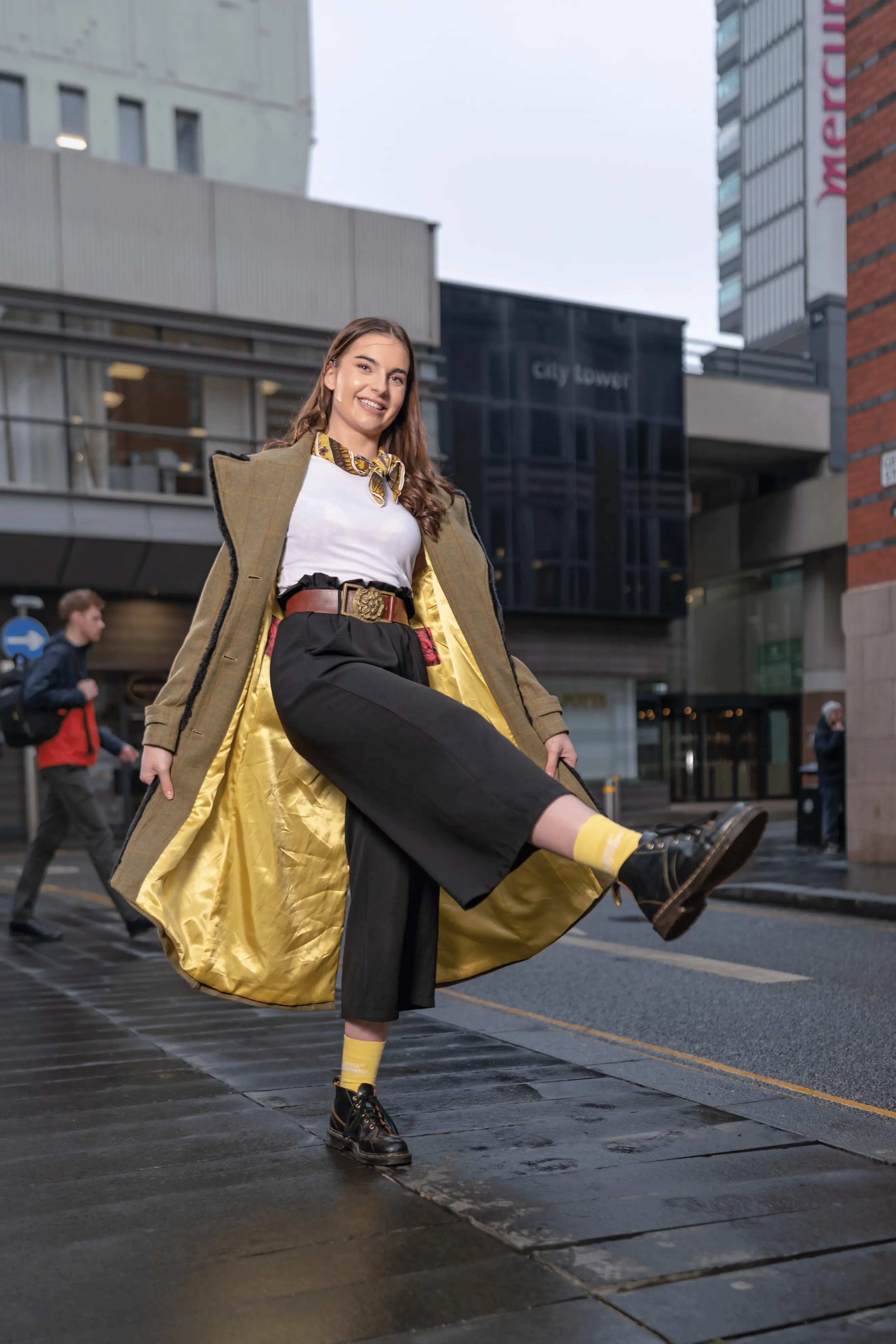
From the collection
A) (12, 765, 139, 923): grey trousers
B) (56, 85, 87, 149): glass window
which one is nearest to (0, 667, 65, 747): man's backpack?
(12, 765, 139, 923): grey trousers

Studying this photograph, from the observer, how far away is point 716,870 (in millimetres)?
2691

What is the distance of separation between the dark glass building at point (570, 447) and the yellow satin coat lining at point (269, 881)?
21.9 m

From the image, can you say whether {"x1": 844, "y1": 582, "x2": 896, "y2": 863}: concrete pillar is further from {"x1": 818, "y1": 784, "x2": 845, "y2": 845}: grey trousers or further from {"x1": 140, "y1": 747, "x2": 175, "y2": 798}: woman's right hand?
{"x1": 140, "y1": 747, "x2": 175, "y2": 798}: woman's right hand

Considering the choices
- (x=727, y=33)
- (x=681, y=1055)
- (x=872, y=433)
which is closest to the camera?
(x=681, y=1055)

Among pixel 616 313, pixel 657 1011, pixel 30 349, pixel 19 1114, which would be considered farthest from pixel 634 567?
Result: pixel 19 1114

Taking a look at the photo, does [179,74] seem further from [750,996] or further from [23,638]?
[750,996]

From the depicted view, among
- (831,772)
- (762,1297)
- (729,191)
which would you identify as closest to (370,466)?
(762,1297)

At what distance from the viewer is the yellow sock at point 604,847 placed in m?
2.77

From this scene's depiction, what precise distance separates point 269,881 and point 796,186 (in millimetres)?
52504

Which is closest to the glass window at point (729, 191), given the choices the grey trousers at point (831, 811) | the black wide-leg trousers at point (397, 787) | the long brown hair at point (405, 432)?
the grey trousers at point (831, 811)

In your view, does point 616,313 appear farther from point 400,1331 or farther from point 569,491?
point 400,1331

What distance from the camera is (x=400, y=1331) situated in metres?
2.11

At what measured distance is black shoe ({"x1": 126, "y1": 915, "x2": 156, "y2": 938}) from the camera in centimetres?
764

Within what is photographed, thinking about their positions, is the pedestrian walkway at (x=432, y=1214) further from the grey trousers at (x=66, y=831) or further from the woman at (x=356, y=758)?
the grey trousers at (x=66, y=831)
